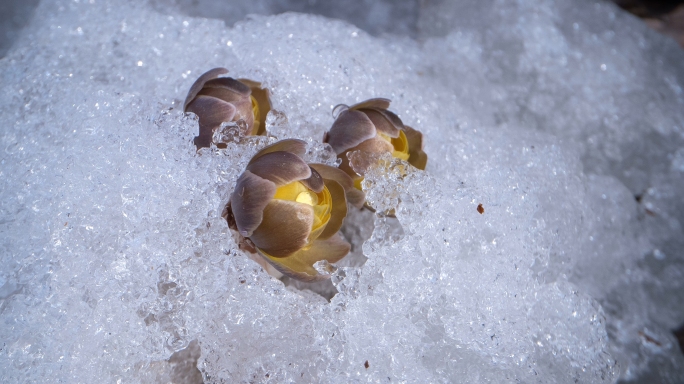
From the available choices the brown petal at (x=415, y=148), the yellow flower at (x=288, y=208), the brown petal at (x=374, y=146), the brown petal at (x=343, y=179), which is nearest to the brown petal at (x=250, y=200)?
the yellow flower at (x=288, y=208)

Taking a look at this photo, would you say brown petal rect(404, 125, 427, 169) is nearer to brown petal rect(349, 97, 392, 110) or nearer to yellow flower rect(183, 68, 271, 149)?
brown petal rect(349, 97, 392, 110)

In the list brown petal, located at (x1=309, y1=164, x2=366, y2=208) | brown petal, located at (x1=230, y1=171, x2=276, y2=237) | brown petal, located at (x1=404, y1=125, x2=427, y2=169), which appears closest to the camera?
brown petal, located at (x1=230, y1=171, x2=276, y2=237)

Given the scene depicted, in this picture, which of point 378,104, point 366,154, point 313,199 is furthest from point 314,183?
point 378,104

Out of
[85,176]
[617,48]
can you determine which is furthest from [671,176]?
[85,176]

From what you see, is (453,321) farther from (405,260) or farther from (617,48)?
(617,48)

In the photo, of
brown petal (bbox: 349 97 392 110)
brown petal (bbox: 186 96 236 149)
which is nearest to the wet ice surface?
brown petal (bbox: 186 96 236 149)

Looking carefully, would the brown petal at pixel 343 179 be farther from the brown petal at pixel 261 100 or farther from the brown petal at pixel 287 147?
the brown petal at pixel 261 100
